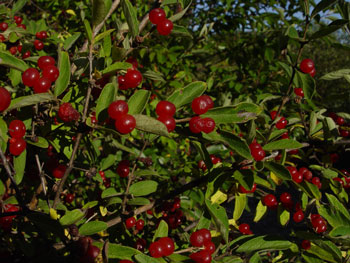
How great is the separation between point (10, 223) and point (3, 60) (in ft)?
3.12

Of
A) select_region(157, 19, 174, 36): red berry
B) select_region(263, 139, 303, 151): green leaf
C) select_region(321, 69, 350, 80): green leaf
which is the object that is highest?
select_region(157, 19, 174, 36): red berry

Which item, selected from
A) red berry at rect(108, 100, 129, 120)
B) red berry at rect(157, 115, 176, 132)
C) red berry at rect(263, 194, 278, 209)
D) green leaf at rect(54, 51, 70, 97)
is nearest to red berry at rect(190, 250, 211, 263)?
red berry at rect(157, 115, 176, 132)

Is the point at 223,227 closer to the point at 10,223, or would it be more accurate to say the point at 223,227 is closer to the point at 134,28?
the point at 134,28

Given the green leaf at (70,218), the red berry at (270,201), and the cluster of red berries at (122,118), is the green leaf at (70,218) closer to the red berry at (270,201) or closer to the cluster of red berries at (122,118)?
the cluster of red berries at (122,118)

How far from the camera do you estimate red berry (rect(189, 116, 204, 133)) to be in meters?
1.07

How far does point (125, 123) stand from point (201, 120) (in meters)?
0.28

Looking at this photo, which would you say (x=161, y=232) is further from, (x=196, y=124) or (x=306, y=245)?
(x=306, y=245)

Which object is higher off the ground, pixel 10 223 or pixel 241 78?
pixel 241 78

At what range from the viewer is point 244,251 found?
1.32 metres

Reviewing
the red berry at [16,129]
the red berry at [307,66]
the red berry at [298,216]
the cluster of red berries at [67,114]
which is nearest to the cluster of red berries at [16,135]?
the red berry at [16,129]

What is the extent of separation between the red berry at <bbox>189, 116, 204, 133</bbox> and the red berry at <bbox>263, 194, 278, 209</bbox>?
0.84 meters

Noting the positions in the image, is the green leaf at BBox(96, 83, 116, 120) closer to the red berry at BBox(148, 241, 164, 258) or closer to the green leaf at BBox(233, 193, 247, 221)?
the red berry at BBox(148, 241, 164, 258)

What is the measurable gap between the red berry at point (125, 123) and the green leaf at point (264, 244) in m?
0.76

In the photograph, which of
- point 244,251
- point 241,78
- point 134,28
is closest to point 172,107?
point 134,28
